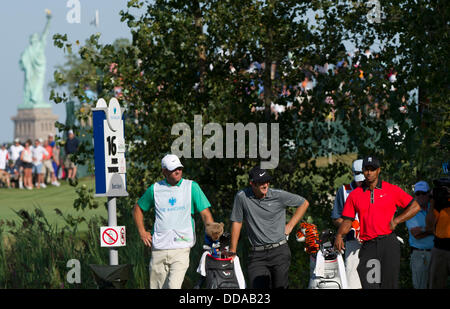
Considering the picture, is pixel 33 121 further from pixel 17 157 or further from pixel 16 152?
pixel 17 157

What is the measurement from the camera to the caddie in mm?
8820

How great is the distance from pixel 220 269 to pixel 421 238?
227cm

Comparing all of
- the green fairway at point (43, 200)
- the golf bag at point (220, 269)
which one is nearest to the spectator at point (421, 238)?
the golf bag at point (220, 269)

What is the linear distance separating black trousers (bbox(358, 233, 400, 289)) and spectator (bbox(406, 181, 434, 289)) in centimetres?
50

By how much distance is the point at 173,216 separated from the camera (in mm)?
8820

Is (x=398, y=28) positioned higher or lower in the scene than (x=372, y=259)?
higher

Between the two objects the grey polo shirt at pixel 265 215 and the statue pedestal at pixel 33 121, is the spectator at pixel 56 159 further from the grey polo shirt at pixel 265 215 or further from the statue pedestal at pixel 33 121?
the statue pedestal at pixel 33 121

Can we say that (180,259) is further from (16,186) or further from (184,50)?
(16,186)

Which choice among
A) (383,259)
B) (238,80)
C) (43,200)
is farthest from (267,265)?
(43,200)

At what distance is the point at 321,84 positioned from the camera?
12.1 m

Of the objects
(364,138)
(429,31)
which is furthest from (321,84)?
(429,31)

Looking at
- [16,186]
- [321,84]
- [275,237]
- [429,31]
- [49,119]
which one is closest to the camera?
[275,237]

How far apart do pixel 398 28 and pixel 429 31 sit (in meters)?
0.67

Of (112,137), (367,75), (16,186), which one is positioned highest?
(367,75)
